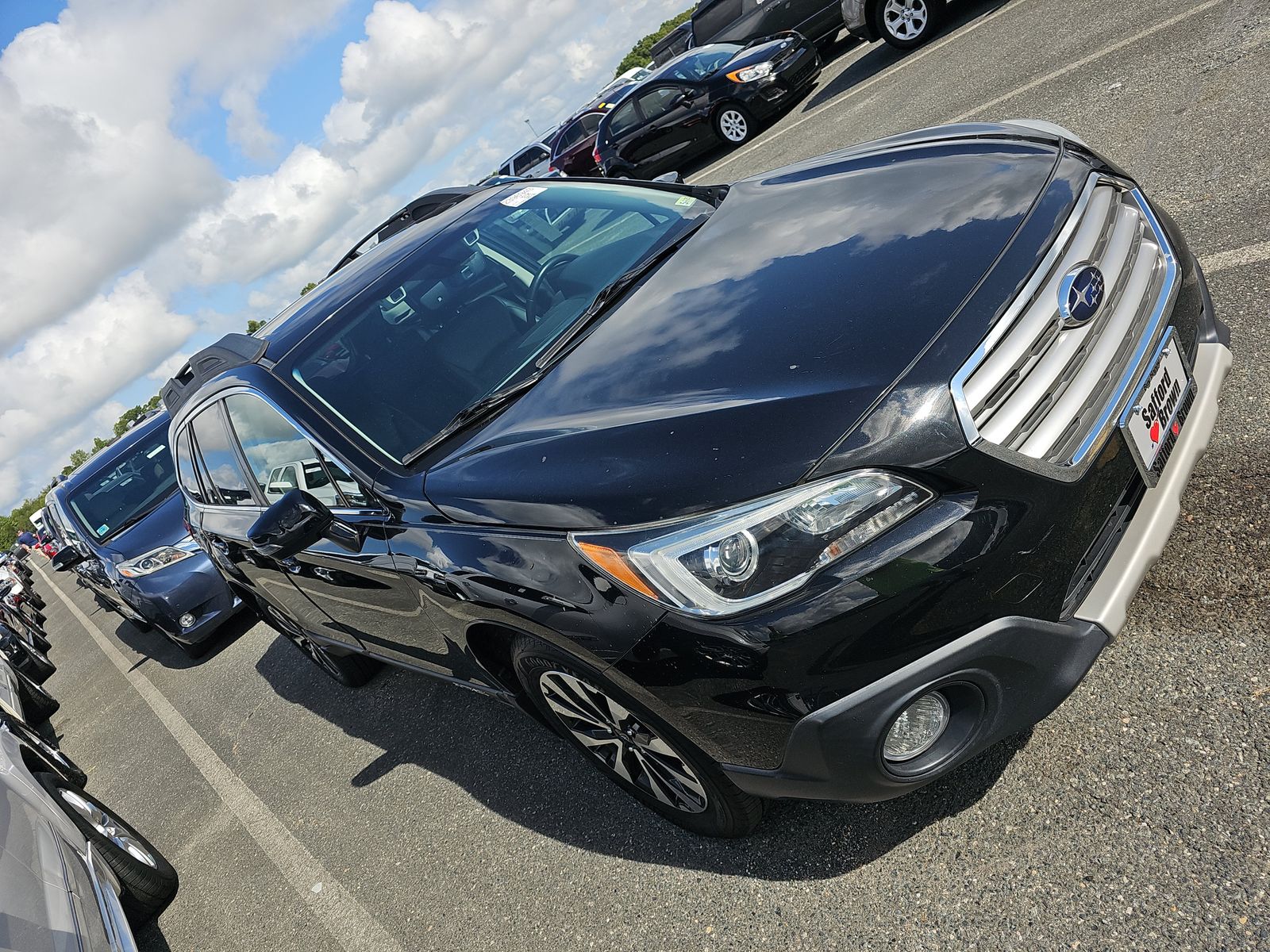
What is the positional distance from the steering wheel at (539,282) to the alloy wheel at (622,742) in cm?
133

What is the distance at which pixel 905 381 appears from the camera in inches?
80.2

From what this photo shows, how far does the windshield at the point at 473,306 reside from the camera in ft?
10.2

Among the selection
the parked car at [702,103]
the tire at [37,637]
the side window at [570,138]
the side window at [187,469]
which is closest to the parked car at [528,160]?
the side window at [570,138]

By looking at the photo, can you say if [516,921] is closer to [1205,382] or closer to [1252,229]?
[1205,382]

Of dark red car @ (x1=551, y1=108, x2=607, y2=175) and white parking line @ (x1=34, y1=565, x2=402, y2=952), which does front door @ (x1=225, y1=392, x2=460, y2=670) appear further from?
dark red car @ (x1=551, y1=108, x2=607, y2=175)

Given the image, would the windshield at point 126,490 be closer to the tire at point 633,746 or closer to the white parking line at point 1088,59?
the tire at point 633,746

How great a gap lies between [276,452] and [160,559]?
4.38m

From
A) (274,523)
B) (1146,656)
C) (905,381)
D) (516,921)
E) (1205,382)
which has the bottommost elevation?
(1146,656)

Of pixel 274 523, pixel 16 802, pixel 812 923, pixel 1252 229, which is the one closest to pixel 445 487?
pixel 274 523

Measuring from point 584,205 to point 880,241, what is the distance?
1.74 m

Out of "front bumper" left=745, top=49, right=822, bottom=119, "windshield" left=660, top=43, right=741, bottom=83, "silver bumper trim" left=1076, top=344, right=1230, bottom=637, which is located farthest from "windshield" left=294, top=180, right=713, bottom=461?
"windshield" left=660, top=43, right=741, bottom=83

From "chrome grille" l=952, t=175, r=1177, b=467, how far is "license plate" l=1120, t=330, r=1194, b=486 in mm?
56

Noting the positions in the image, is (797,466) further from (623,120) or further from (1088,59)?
(623,120)

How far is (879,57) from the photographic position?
36.8 ft
